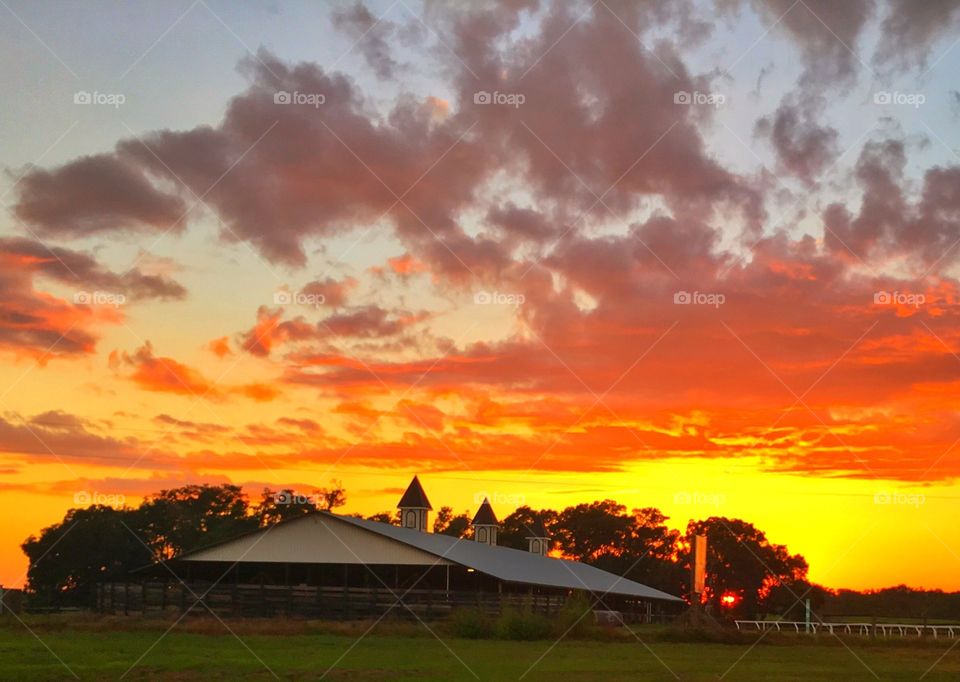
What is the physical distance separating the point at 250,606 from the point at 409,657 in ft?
85.6

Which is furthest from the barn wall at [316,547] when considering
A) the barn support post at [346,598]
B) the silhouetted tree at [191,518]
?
the silhouetted tree at [191,518]

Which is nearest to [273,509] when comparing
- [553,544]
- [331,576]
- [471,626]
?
[553,544]

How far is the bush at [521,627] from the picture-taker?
37812 mm

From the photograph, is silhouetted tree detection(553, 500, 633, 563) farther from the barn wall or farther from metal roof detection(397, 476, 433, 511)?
the barn wall

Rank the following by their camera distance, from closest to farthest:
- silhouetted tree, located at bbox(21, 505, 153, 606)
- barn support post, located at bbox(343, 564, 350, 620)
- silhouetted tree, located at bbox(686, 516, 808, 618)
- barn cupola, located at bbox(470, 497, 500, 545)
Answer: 1. barn support post, located at bbox(343, 564, 350, 620)
2. silhouetted tree, located at bbox(21, 505, 153, 606)
3. barn cupola, located at bbox(470, 497, 500, 545)
4. silhouetted tree, located at bbox(686, 516, 808, 618)

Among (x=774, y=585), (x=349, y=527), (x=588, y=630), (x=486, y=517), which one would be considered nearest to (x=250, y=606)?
(x=349, y=527)

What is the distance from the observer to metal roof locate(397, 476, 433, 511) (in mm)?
73375

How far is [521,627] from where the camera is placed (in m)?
38.0

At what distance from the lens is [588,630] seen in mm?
39312

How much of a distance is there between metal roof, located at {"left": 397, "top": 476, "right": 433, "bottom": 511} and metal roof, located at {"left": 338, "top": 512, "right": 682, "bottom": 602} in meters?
4.66

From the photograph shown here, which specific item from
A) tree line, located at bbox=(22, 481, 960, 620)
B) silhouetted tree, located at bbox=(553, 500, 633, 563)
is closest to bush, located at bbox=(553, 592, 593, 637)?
tree line, located at bbox=(22, 481, 960, 620)

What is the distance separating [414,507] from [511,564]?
1218 centimetres

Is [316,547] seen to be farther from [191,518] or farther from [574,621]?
[191,518]

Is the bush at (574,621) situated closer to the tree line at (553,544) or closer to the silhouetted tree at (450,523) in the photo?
the tree line at (553,544)
